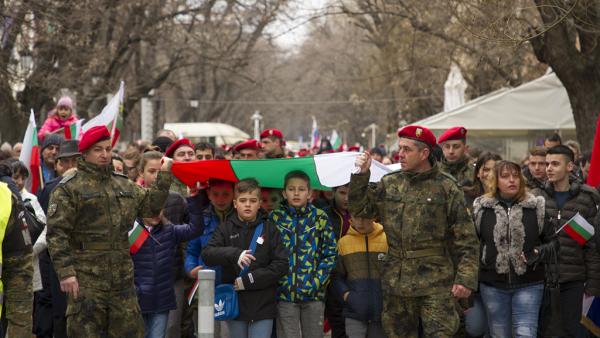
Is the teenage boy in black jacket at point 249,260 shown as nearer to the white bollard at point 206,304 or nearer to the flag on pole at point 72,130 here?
the white bollard at point 206,304

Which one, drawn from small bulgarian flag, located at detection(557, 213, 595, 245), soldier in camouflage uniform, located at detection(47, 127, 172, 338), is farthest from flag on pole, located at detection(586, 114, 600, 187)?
soldier in camouflage uniform, located at detection(47, 127, 172, 338)

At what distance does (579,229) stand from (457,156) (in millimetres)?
1478

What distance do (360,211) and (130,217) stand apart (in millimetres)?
1735

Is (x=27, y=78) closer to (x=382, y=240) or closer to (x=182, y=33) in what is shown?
(x=182, y=33)

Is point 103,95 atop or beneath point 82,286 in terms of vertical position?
atop

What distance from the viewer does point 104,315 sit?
303 inches

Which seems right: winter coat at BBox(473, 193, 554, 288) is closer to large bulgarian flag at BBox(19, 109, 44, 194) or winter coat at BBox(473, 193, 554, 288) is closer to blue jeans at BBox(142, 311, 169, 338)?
blue jeans at BBox(142, 311, 169, 338)

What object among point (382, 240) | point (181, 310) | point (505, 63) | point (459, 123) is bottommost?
point (181, 310)

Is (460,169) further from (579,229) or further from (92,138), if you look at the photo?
(92,138)

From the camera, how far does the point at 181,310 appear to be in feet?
31.2

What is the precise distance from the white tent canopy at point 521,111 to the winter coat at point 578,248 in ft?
36.4

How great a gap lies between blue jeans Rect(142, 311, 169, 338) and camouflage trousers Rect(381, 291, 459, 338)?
1.92 metres

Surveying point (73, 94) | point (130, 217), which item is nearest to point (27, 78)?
point (73, 94)

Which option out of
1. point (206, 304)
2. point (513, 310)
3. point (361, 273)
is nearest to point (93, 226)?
point (206, 304)
